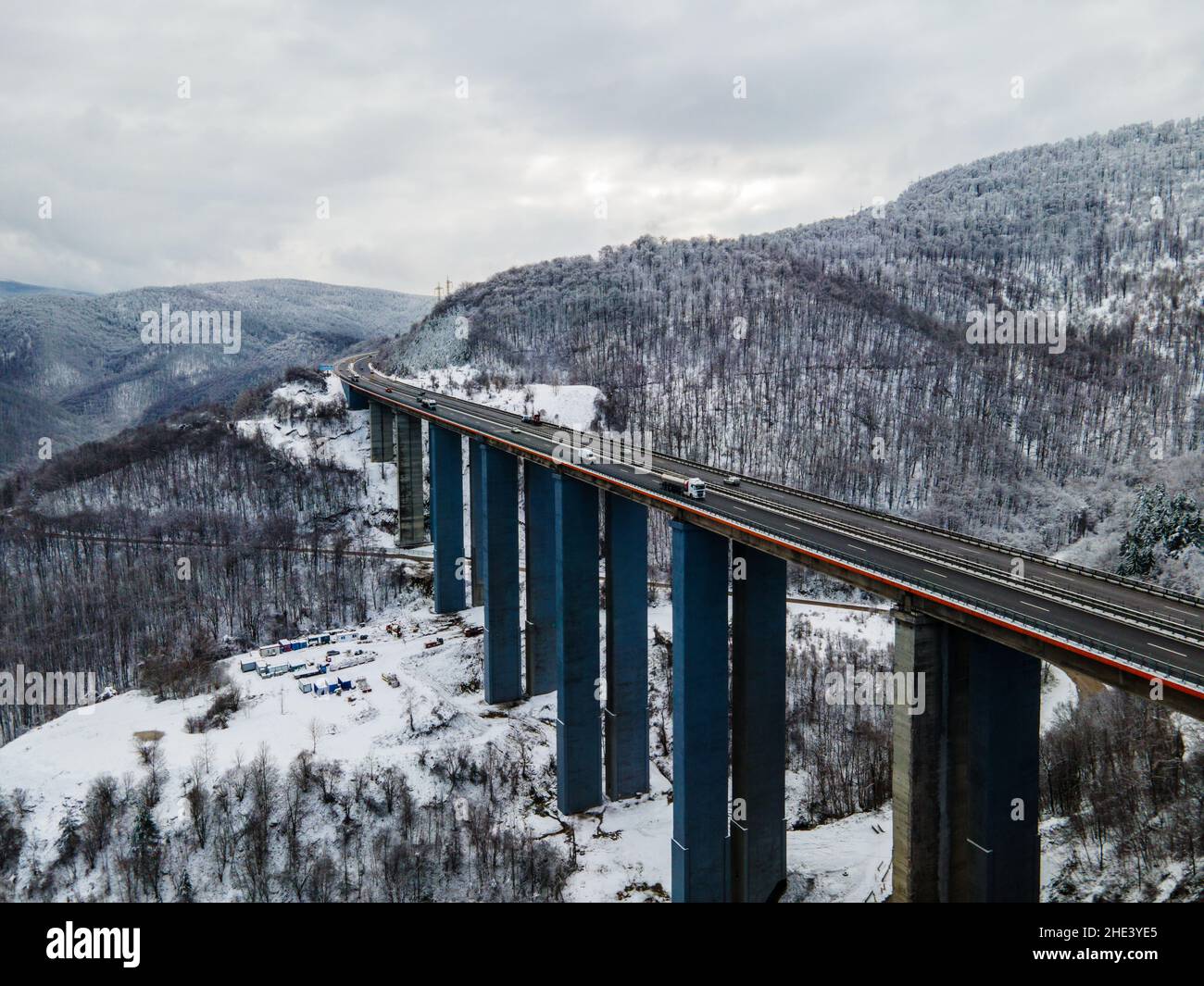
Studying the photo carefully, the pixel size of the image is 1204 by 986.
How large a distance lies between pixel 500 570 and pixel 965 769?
1076 inches

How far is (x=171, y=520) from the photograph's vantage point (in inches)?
3194

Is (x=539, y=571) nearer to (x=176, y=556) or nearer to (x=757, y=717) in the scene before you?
(x=757, y=717)

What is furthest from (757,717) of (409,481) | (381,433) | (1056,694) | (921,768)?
(381,433)

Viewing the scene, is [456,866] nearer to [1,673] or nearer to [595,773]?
[595,773]

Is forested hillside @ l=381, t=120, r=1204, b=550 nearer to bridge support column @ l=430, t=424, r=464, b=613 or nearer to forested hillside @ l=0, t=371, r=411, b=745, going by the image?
forested hillside @ l=0, t=371, r=411, b=745

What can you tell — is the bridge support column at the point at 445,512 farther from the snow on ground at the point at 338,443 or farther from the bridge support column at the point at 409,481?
the snow on ground at the point at 338,443

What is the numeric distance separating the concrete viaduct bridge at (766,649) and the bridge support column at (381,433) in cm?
3859

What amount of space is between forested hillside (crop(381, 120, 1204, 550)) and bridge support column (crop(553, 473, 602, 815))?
62415mm

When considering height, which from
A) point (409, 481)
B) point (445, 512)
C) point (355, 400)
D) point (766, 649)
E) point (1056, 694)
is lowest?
point (1056, 694)

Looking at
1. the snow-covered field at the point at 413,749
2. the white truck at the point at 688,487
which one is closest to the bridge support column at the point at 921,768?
the snow-covered field at the point at 413,749

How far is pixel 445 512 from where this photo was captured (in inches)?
2130

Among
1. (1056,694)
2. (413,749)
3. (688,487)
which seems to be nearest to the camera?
(688,487)

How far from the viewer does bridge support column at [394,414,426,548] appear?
224ft

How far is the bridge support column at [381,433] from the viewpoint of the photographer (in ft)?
273
